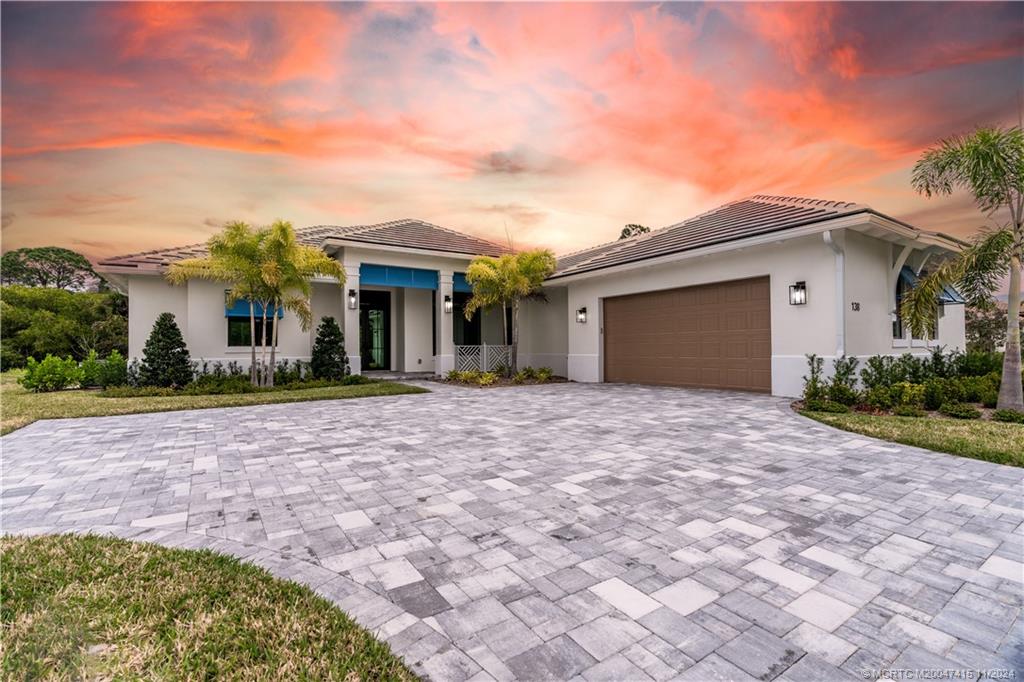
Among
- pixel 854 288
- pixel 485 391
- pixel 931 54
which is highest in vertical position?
pixel 931 54

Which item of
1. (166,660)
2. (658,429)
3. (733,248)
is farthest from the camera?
(733,248)

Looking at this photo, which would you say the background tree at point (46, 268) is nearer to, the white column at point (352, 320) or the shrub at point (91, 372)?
the shrub at point (91, 372)

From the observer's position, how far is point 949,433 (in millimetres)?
5957

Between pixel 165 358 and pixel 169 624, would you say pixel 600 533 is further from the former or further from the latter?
pixel 165 358

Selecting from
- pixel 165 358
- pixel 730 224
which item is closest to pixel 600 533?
pixel 730 224

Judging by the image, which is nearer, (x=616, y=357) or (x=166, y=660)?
(x=166, y=660)

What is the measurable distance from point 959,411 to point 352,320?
45.0 feet

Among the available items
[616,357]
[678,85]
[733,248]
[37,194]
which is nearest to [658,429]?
[733,248]

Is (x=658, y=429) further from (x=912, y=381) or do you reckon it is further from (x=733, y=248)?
(x=912, y=381)

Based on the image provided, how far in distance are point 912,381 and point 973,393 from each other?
3.03 ft

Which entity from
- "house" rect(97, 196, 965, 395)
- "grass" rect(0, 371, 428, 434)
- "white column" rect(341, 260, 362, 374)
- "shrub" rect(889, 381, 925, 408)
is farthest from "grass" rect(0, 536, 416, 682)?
"white column" rect(341, 260, 362, 374)

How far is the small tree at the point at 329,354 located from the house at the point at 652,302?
1.74ft

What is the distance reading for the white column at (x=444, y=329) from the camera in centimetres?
1509

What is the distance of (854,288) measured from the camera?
9336mm
